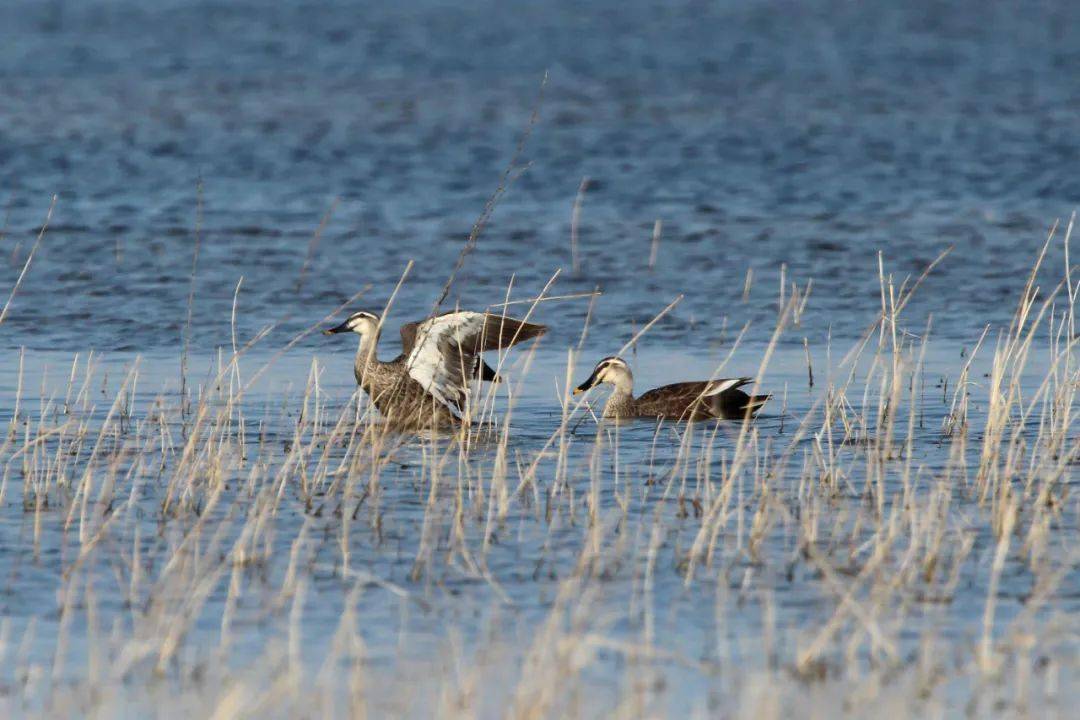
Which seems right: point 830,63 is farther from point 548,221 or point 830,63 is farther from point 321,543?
point 321,543

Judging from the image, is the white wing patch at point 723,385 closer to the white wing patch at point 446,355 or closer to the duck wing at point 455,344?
the duck wing at point 455,344

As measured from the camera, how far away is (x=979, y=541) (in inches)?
312

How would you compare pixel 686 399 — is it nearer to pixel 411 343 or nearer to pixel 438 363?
pixel 438 363

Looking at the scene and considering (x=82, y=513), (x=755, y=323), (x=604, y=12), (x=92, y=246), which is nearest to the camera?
(x=82, y=513)

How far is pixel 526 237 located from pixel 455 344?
8240mm

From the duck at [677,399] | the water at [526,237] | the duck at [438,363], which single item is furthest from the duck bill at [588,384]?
the duck at [438,363]

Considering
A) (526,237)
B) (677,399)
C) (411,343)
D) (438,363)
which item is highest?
(526,237)

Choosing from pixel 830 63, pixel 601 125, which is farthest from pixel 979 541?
pixel 830 63

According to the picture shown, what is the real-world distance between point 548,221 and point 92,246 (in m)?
4.73

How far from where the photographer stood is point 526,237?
19984 millimetres

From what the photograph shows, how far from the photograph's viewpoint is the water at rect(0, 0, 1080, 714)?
7266 millimetres

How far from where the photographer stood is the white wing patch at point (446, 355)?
37.9ft

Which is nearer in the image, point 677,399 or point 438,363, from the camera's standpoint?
point 438,363

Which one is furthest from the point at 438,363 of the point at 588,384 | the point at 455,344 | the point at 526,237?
the point at 526,237
